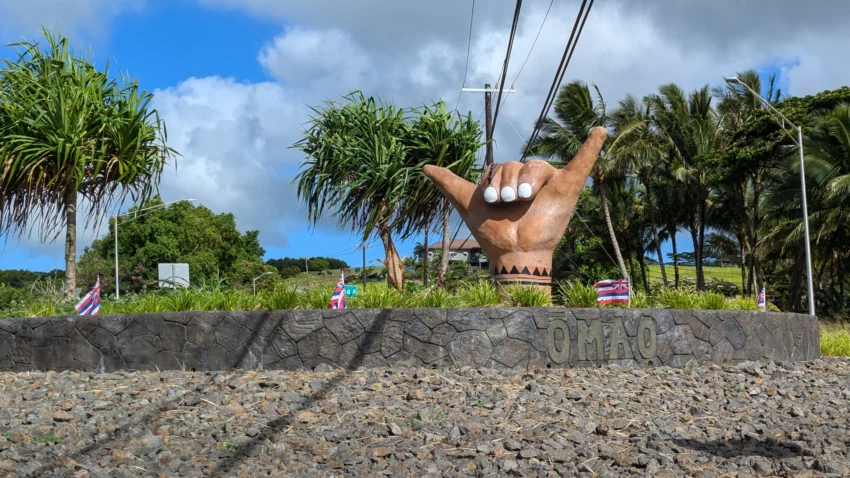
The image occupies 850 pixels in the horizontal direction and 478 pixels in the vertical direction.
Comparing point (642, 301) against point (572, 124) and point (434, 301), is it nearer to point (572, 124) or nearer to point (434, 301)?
point (434, 301)

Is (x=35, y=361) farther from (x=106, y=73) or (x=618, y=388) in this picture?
(x=618, y=388)

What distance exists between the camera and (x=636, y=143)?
1187 inches

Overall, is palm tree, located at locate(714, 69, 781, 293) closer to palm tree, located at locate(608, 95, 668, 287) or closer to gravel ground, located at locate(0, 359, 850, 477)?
palm tree, located at locate(608, 95, 668, 287)

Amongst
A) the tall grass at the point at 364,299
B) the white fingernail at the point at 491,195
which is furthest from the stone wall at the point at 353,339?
the white fingernail at the point at 491,195

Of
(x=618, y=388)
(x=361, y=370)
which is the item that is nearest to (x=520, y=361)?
(x=618, y=388)

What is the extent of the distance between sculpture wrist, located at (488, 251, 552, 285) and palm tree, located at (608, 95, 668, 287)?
17876 mm

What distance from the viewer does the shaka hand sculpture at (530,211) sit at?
12.3 metres

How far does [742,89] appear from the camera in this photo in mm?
31719

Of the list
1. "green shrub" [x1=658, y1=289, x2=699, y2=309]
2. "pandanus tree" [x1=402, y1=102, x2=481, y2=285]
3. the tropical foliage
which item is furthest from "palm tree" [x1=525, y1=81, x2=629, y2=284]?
"green shrub" [x1=658, y1=289, x2=699, y2=309]

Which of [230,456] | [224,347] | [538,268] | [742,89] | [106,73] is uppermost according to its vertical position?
[742,89]

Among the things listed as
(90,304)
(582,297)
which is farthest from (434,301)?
(90,304)

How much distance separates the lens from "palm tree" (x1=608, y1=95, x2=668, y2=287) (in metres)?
A: 30.2

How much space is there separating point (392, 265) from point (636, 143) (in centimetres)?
1704

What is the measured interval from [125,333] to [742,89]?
27566mm
